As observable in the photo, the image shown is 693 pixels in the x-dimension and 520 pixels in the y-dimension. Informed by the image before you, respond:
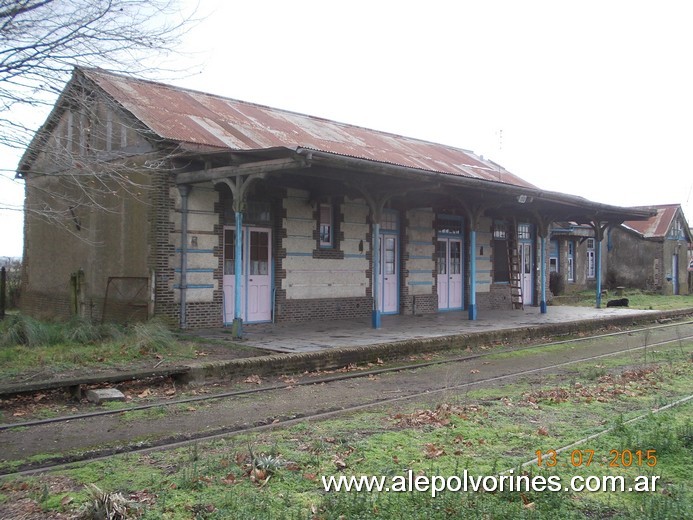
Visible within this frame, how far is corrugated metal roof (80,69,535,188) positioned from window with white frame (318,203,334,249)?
152 centimetres

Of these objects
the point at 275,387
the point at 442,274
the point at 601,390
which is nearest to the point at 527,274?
the point at 442,274

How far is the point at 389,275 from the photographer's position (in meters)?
18.5

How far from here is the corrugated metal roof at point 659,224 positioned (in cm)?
Result: 3597

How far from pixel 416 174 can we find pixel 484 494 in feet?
32.5

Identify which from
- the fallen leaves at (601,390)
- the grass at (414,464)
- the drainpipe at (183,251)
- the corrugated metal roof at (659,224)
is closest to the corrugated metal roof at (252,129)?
the drainpipe at (183,251)

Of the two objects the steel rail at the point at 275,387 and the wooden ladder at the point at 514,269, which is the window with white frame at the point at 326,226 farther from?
the wooden ladder at the point at 514,269

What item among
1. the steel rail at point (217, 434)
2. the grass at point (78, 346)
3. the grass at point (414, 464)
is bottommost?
the steel rail at point (217, 434)

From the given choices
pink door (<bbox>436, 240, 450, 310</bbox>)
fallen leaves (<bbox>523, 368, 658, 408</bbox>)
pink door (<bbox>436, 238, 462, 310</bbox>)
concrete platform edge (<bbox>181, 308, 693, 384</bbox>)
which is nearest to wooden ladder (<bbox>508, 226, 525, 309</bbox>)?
pink door (<bbox>436, 238, 462, 310</bbox>)

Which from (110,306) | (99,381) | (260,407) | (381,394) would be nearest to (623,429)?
(381,394)

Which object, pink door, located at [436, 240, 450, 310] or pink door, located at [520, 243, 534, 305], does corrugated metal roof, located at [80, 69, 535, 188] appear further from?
pink door, located at [520, 243, 534, 305]

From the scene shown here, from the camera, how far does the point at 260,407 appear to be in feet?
25.9

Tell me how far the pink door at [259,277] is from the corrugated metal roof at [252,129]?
7.08 feet

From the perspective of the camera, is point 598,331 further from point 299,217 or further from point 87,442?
point 87,442

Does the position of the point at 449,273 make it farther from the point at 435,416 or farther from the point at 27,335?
the point at 435,416
